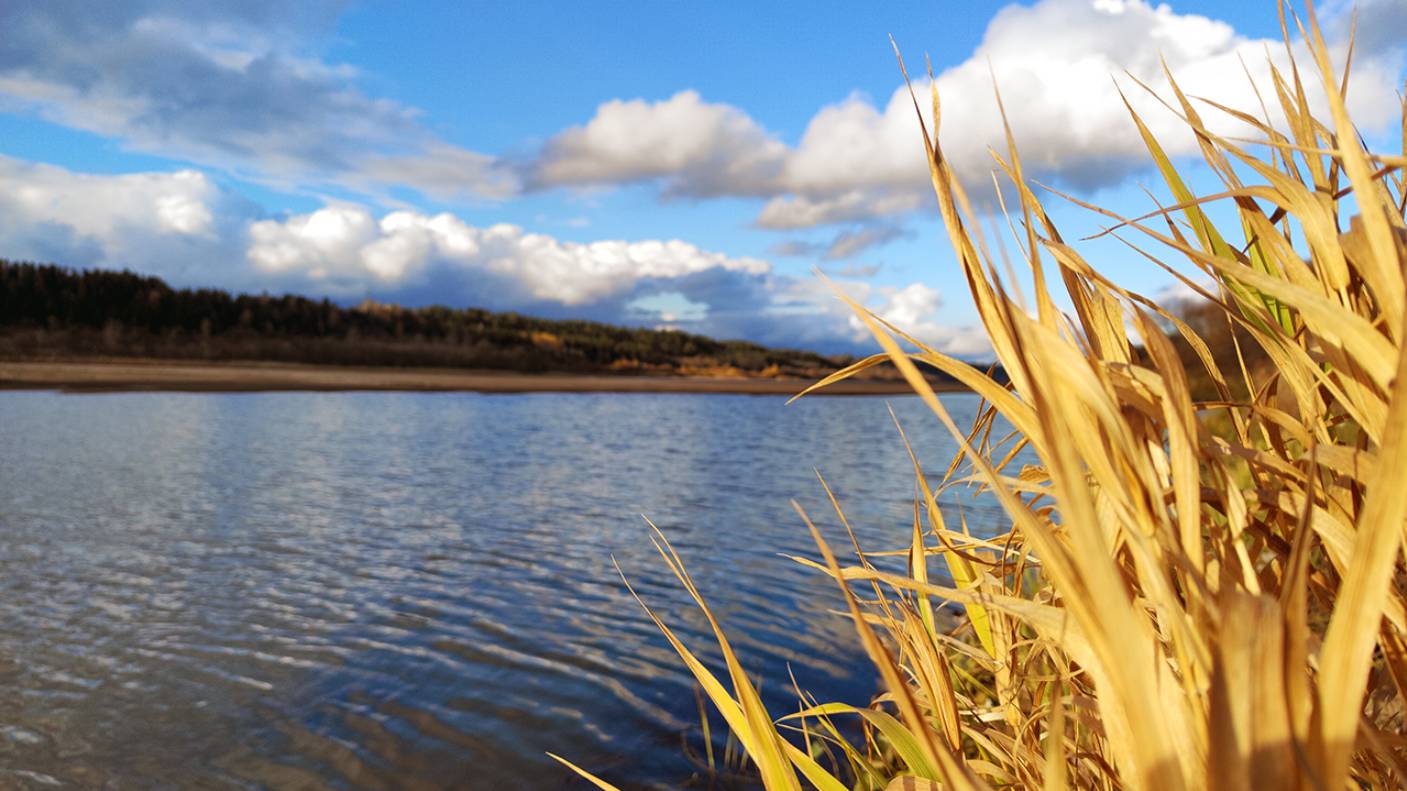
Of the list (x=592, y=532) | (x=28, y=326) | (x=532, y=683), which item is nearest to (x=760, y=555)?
(x=592, y=532)

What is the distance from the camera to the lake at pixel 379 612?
358 centimetres

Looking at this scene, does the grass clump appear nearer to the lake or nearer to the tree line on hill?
the lake

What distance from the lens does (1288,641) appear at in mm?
529

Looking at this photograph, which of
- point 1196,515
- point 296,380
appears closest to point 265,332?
point 296,380

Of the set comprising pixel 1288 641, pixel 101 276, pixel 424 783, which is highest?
pixel 101 276

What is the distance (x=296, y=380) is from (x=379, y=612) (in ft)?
91.2

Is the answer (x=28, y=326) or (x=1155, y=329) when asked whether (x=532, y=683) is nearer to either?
(x=1155, y=329)

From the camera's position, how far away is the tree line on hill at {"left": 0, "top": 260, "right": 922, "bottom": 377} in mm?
33750

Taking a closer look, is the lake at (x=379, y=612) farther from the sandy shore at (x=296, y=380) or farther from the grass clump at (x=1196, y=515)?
the sandy shore at (x=296, y=380)

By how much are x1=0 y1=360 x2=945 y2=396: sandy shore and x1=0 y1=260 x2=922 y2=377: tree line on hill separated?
A: 5.30ft

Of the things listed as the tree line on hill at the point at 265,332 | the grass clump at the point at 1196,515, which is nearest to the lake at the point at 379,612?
the grass clump at the point at 1196,515

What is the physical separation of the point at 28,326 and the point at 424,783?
1585 inches

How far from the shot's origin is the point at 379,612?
5.36 metres

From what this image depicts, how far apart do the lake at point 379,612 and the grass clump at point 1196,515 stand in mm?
1736
